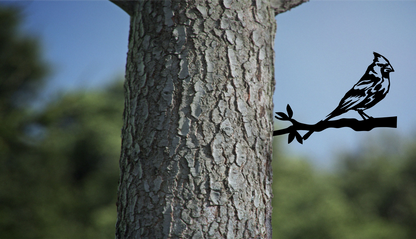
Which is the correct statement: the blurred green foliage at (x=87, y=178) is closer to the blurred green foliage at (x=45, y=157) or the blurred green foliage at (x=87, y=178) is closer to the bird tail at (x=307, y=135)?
the blurred green foliage at (x=45, y=157)

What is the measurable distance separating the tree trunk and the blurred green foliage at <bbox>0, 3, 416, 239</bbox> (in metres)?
5.51

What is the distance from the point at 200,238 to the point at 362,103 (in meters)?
0.89

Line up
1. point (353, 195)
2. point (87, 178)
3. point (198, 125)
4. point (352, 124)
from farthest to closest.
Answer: point (353, 195), point (87, 178), point (352, 124), point (198, 125)

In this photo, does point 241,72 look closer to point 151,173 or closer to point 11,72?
point 151,173

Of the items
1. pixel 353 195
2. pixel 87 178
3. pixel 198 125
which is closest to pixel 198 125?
pixel 198 125

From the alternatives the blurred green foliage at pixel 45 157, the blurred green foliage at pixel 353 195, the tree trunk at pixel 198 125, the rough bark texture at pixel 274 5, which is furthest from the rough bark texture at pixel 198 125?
the blurred green foliage at pixel 353 195

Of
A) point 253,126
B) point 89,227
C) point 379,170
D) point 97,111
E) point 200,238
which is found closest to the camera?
point 200,238

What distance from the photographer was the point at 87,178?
47.1ft

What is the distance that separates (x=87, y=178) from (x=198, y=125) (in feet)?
47.6

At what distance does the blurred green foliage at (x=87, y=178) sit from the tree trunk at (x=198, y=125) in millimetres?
5506

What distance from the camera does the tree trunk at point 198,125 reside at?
3.65 feet

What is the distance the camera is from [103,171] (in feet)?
46.0

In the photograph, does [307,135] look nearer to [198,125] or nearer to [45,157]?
[198,125]

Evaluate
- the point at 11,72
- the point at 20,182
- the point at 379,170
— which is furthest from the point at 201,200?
the point at 379,170
